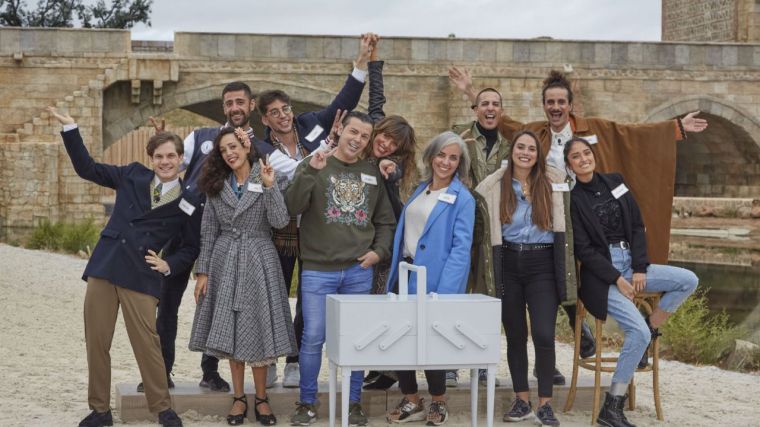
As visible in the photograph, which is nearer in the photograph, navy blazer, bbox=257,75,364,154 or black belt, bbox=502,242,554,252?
black belt, bbox=502,242,554,252

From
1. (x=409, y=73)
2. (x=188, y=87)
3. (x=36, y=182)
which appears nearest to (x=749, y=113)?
(x=409, y=73)

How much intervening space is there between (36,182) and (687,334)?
13.1 meters

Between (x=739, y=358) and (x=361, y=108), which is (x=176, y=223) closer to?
(x=739, y=358)

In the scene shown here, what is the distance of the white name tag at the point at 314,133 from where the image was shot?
5750 mm

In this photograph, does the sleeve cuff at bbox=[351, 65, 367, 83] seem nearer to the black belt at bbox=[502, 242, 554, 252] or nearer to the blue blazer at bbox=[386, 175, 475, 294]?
the blue blazer at bbox=[386, 175, 475, 294]

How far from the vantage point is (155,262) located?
4992 mm

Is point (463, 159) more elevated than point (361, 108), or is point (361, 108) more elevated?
point (361, 108)

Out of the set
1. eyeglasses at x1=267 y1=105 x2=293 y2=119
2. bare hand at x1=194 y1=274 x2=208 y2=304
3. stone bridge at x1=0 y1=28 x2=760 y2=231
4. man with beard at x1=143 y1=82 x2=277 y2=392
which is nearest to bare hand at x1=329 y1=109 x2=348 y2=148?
eyeglasses at x1=267 y1=105 x2=293 y2=119

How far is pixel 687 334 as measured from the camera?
859cm

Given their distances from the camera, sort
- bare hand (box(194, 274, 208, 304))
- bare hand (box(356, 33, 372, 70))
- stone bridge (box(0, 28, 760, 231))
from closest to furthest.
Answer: bare hand (box(194, 274, 208, 304)) → bare hand (box(356, 33, 372, 70)) → stone bridge (box(0, 28, 760, 231))

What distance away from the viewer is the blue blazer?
5020 millimetres

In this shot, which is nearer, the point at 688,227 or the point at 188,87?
the point at 188,87

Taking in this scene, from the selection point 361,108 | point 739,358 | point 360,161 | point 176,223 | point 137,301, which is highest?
point 361,108

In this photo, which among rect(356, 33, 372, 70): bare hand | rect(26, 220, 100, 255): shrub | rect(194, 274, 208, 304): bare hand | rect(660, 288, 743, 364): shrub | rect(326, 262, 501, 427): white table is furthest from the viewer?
rect(26, 220, 100, 255): shrub
